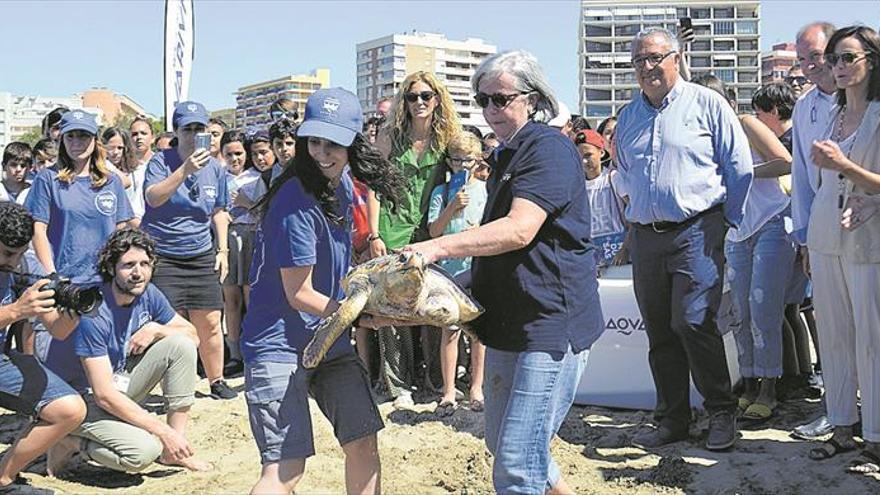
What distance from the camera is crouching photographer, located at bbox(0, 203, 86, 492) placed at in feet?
13.6

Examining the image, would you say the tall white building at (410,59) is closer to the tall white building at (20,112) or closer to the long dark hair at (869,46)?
the tall white building at (20,112)

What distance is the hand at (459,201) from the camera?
5.43 meters

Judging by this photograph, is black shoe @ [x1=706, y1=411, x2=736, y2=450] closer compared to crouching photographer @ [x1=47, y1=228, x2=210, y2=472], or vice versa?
crouching photographer @ [x1=47, y1=228, x2=210, y2=472]

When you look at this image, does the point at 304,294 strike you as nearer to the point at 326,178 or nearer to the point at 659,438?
the point at 326,178

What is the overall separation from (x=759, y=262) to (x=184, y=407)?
3.26 meters

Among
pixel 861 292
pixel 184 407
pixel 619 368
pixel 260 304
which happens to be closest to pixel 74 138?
pixel 184 407

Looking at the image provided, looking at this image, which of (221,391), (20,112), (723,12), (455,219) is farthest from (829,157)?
(723,12)

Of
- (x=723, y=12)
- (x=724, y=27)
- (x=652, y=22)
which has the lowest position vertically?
(x=652, y=22)

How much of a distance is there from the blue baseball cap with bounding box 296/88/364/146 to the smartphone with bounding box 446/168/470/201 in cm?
252

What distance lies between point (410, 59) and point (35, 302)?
457ft

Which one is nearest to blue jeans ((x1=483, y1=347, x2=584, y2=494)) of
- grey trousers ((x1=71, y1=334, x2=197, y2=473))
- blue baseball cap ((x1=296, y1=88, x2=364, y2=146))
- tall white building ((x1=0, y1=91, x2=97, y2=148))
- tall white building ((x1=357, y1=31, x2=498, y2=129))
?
blue baseball cap ((x1=296, y1=88, x2=364, y2=146))

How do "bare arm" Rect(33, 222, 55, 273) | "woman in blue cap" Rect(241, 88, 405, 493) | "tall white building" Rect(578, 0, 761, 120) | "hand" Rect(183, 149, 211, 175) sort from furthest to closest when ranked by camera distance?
"tall white building" Rect(578, 0, 761, 120), "hand" Rect(183, 149, 211, 175), "bare arm" Rect(33, 222, 55, 273), "woman in blue cap" Rect(241, 88, 405, 493)

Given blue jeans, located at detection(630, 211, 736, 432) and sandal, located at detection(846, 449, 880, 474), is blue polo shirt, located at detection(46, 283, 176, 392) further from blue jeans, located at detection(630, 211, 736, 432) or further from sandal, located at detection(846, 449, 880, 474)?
sandal, located at detection(846, 449, 880, 474)

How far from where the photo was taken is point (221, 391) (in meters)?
6.12
